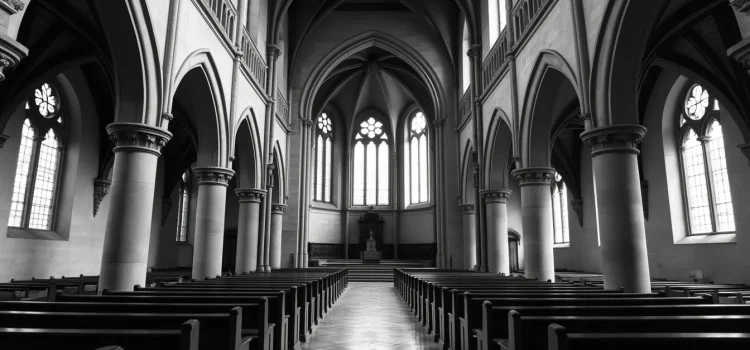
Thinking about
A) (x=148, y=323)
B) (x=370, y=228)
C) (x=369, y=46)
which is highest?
(x=369, y=46)

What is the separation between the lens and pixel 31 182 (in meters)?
14.3

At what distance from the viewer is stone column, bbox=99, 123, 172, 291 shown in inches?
317

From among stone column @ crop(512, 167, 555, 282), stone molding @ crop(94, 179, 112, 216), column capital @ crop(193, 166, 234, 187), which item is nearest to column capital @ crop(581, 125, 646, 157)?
stone column @ crop(512, 167, 555, 282)

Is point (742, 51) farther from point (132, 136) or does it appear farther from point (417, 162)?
point (417, 162)

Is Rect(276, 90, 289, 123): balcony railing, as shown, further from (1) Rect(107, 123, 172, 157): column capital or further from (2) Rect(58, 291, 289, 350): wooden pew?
(2) Rect(58, 291, 289, 350): wooden pew

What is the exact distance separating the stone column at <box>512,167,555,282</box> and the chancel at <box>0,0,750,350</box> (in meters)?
0.06

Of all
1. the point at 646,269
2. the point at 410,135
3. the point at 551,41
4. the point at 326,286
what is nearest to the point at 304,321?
the point at 326,286

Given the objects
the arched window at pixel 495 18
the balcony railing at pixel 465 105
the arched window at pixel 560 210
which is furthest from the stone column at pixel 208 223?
the arched window at pixel 560 210

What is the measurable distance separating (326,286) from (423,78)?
1675 cm

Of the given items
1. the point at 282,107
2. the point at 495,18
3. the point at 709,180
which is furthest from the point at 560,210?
the point at 282,107

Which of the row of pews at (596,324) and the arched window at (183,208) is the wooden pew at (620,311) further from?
the arched window at (183,208)

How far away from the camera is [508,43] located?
14.2 metres

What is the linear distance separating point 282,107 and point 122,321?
19714 mm

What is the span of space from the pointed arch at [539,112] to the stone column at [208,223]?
8.31 metres
